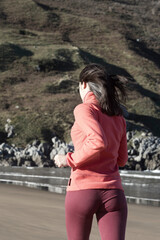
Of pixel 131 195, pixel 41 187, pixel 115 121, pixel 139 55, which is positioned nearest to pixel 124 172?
pixel 131 195

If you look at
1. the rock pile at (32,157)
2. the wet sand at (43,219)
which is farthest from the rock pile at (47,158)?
the wet sand at (43,219)

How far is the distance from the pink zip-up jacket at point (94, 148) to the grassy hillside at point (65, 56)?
1345 inches

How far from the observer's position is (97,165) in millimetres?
3322

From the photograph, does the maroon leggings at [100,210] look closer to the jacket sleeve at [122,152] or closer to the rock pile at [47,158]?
the jacket sleeve at [122,152]

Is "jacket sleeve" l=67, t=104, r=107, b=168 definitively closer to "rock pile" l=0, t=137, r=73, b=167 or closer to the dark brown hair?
the dark brown hair

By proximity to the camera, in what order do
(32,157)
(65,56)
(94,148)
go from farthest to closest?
1. (65,56)
2. (32,157)
3. (94,148)

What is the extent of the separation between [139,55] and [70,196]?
70190mm

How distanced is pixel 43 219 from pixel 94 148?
603 cm

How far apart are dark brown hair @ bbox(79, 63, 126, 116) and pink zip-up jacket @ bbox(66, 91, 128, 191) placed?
33mm

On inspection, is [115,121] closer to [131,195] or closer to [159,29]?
[131,195]

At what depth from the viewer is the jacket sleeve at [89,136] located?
3.23m

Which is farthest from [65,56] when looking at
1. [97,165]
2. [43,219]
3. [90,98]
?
[97,165]

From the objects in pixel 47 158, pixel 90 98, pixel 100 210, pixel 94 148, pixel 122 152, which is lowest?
pixel 47 158

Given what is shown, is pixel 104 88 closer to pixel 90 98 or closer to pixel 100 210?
pixel 90 98
